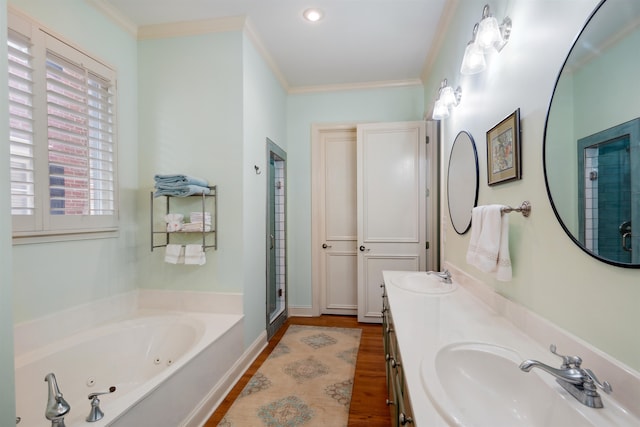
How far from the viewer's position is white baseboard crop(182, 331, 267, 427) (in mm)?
1634

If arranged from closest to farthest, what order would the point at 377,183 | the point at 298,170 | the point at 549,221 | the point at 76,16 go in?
the point at 549,221
the point at 76,16
the point at 377,183
the point at 298,170

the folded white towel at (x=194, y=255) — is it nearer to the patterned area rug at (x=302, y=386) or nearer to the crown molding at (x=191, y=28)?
the patterned area rug at (x=302, y=386)

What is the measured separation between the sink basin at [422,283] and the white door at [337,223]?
4.30 ft

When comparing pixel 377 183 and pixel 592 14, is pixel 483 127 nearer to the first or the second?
pixel 592 14

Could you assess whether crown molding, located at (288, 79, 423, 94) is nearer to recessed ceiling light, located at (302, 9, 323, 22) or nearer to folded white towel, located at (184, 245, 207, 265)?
recessed ceiling light, located at (302, 9, 323, 22)

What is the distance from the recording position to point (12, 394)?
71 centimetres

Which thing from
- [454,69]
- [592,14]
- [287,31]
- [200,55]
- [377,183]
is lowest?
[377,183]

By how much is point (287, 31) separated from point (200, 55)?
717 millimetres

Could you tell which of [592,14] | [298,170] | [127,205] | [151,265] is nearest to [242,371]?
[151,265]

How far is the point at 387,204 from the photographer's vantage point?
10.1 ft

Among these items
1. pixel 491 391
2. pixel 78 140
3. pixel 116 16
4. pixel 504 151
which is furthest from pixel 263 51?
pixel 491 391

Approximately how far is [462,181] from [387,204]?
120cm

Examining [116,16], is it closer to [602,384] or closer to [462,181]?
[462,181]

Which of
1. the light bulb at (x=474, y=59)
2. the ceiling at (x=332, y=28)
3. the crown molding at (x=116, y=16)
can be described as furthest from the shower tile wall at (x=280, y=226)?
the light bulb at (x=474, y=59)
